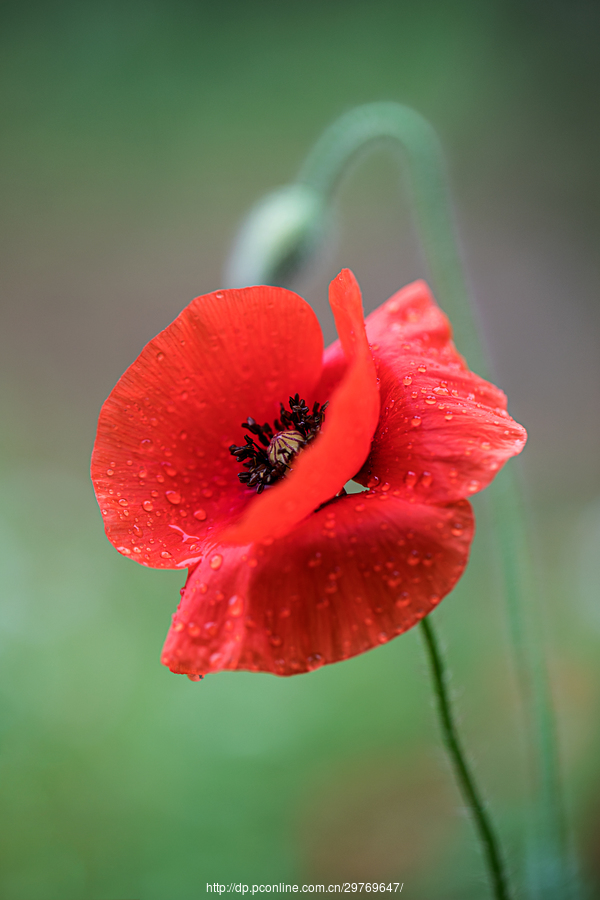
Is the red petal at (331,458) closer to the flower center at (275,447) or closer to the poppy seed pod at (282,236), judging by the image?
the flower center at (275,447)

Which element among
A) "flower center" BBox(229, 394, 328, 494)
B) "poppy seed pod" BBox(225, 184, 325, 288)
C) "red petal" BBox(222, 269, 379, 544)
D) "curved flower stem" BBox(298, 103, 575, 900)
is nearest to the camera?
"red petal" BBox(222, 269, 379, 544)

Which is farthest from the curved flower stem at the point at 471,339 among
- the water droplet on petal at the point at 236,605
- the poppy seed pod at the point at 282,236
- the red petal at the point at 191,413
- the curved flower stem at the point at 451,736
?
the water droplet on petal at the point at 236,605

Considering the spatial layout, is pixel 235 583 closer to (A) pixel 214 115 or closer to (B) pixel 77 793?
(B) pixel 77 793

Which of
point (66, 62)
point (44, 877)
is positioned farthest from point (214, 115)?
point (44, 877)

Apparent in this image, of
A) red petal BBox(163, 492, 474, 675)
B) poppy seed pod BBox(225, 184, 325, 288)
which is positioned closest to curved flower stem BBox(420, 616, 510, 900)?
red petal BBox(163, 492, 474, 675)

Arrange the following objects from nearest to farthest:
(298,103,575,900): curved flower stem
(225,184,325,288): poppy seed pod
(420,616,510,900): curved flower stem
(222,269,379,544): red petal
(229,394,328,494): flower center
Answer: (222,269,379,544): red petal → (420,616,510,900): curved flower stem → (229,394,328,494): flower center → (298,103,575,900): curved flower stem → (225,184,325,288): poppy seed pod

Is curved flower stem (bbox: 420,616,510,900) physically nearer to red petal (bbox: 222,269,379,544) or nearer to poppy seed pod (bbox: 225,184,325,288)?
red petal (bbox: 222,269,379,544)

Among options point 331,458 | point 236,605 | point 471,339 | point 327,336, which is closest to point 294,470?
point 331,458
